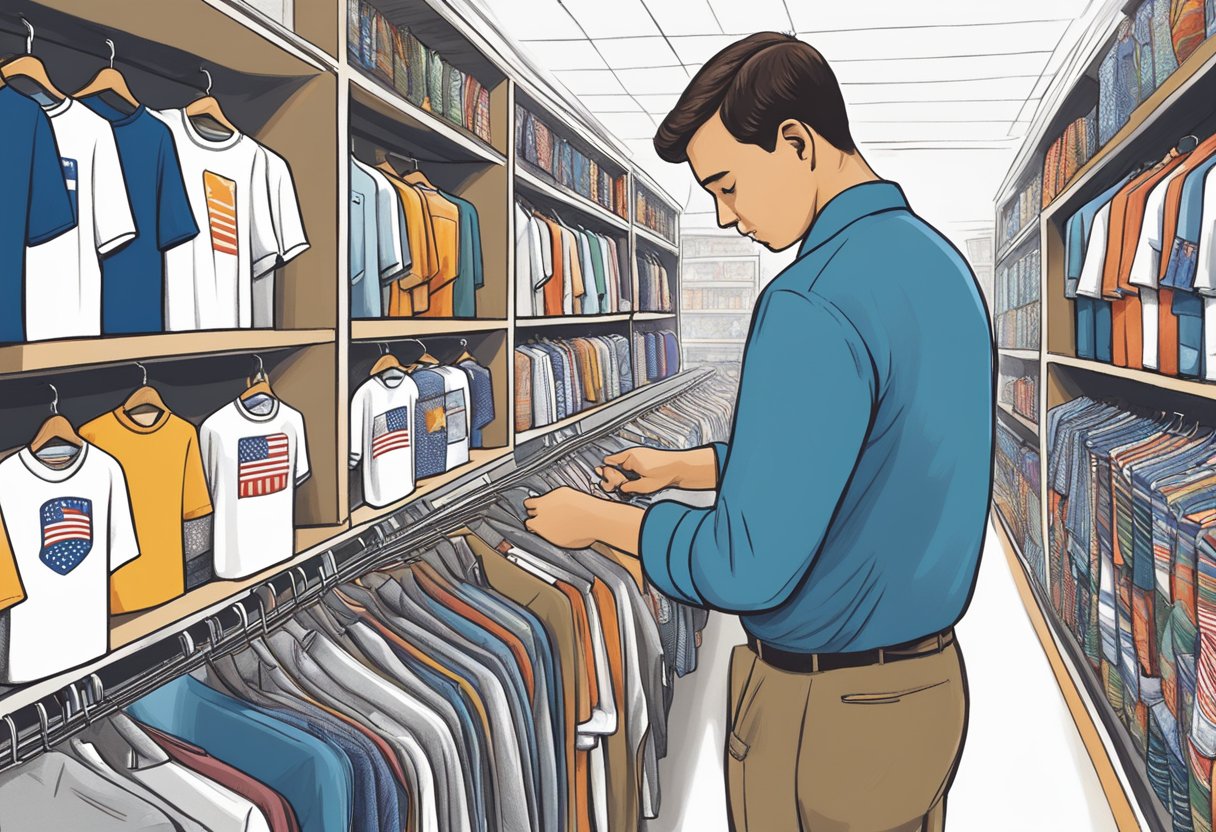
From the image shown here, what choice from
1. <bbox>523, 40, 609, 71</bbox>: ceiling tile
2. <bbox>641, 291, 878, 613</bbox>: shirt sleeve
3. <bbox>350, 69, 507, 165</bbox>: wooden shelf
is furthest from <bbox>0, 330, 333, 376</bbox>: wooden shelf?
<bbox>523, 40, 609, 71</bbox>: ceiling tile

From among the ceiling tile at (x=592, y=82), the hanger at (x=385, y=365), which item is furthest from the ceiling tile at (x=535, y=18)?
the hanger at (x=385, y=365)

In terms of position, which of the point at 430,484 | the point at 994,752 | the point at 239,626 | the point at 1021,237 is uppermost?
the point at 1021,237

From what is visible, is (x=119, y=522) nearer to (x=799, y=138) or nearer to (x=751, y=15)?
(x=799, y=138)

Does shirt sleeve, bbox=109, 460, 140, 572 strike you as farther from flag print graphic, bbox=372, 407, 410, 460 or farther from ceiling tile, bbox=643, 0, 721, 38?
ceiling tile, bbox=643, 0, 721, 38

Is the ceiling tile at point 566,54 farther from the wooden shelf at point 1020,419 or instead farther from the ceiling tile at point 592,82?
the wooden shelf at point 1020,419

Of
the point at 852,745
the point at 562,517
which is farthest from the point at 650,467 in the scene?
the point at 852,745

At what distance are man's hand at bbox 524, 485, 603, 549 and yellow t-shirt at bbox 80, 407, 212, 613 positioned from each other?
0.71 meters

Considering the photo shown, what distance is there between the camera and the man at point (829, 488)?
122 cm

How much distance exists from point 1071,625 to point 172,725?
345cm

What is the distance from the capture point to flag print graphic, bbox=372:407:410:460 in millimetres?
2354

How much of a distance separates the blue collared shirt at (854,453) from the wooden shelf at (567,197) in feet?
6.79

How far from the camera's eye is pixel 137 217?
63.4 inches

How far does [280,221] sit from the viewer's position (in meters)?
1.96

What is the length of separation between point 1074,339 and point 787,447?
10.3 ft
